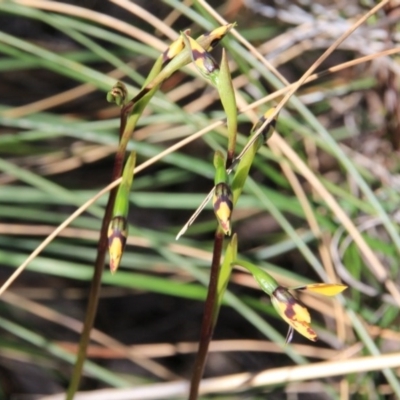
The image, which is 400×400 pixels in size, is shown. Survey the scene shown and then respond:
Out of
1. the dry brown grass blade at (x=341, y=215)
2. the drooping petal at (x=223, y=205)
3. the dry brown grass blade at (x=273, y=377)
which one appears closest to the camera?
the drooping petal at (x=223, y=205)

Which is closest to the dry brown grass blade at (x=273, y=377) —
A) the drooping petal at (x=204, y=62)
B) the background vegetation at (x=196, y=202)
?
the background vegetation at (x=196, y=202)

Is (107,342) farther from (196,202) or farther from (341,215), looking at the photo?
(341,215)

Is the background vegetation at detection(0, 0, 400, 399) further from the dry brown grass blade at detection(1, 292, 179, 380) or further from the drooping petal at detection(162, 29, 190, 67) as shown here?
the drooping petal at detection(162, 29, 190, 67)

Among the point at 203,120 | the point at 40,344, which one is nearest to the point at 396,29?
the point at 203,120

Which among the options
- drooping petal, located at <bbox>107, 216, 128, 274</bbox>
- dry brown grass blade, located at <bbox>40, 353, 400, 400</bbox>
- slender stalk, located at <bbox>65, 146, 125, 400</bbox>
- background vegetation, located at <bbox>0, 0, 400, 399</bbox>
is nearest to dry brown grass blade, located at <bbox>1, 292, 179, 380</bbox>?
background vegetation, located at <bbox>0, 0, 400, 399</bbox>

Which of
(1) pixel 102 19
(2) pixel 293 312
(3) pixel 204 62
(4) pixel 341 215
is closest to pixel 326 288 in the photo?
(2) pixel 293 312

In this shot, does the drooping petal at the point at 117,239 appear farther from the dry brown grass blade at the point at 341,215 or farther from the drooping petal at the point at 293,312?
the dry brown grass blade at the point at 341,215
